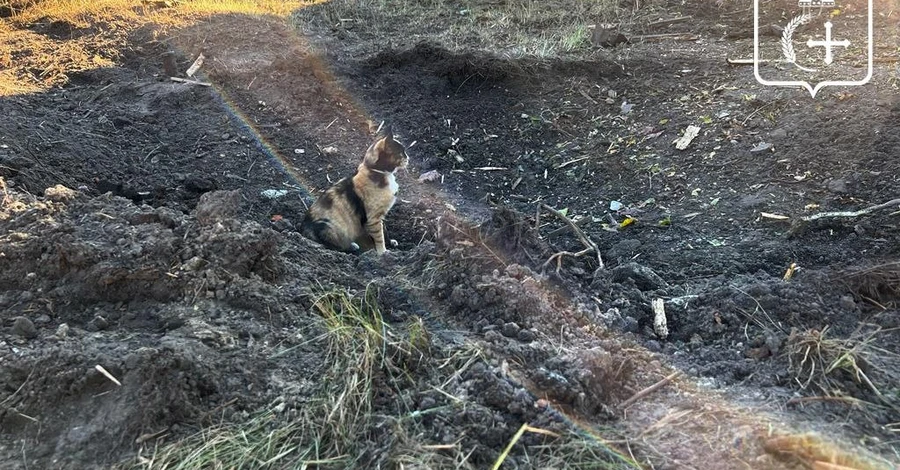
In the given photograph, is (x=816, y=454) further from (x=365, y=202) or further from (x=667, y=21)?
(x=667, y=21)

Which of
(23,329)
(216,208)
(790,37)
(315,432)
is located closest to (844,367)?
(315,432)

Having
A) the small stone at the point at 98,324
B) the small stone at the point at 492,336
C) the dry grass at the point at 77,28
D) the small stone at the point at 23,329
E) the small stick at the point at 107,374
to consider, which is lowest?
the small stone at the point at 492,336

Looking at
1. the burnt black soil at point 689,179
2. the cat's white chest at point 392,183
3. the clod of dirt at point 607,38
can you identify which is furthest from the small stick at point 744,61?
the cat's white chest at point 392,183

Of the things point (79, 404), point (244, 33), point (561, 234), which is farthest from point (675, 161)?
point (244, 33)

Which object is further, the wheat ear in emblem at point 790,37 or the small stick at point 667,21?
the small stick at point 667,21

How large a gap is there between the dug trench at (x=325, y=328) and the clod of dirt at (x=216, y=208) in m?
0.01

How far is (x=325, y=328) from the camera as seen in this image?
9.30 feet

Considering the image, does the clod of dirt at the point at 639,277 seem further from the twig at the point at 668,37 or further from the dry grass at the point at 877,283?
the twig at the point at 668,37

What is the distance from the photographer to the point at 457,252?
3287 millimetres

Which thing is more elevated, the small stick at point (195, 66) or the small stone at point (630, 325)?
the small stick at point (195, 66)

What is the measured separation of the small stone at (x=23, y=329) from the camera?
9.05 ft

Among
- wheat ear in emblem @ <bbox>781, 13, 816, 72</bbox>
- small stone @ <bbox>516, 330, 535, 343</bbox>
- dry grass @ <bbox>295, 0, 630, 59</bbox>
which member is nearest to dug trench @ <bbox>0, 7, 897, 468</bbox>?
small stone @ <bbox>516, 330, 535, 343</bbox>

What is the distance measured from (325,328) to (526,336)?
90 cm

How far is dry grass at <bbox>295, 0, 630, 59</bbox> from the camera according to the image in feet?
24.0
